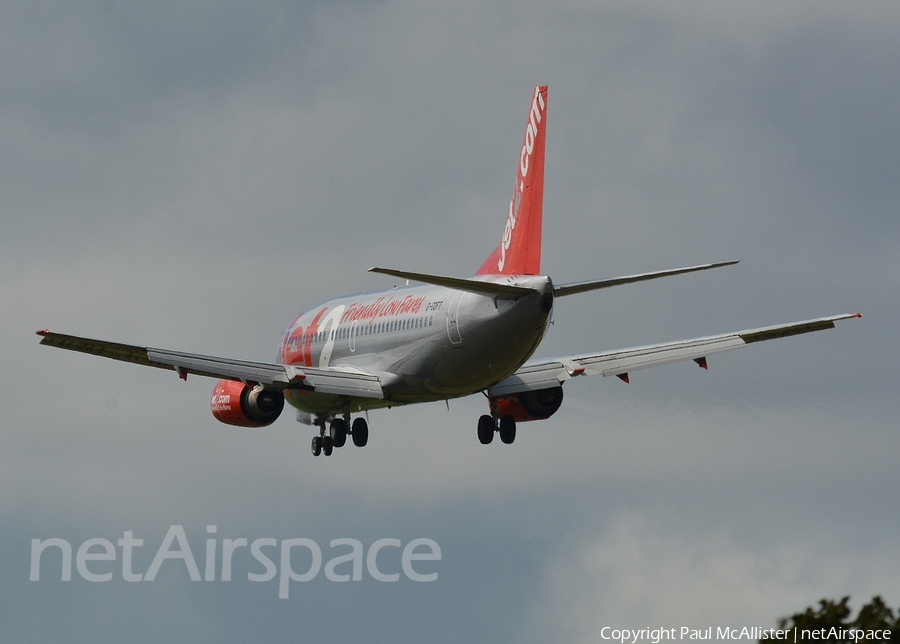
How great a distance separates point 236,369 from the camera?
6350cm

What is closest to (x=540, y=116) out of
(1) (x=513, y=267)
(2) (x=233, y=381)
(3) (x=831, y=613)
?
(1) (x=513, y=267)

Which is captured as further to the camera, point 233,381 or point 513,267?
point 233,381

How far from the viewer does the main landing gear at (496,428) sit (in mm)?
68375

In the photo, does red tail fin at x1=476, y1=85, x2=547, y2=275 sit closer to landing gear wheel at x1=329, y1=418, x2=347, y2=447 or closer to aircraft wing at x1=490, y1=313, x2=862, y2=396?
aircraft wing at x1=490, y1=313, x2=862, y2=396

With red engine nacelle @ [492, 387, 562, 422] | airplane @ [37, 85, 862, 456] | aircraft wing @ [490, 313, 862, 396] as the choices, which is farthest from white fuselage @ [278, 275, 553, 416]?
red engine nacelle @ [492, 387, 562, 422]

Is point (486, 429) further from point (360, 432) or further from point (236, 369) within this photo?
point (236, 369)

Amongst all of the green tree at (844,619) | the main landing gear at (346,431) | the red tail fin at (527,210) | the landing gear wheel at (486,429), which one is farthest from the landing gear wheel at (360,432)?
the green tree at (844,619)

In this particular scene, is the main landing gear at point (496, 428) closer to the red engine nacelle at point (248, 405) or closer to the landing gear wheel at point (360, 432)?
the landing gear wheel at point (360, 432)

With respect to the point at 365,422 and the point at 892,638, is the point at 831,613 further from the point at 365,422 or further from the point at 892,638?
the point at 365,422

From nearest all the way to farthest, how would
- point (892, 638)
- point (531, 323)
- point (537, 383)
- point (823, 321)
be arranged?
point (892, 638) < point (531, 323) < point (823, 321) < point (537, 383)

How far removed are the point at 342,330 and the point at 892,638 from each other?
33521 millimetres

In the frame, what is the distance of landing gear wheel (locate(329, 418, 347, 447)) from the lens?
6781 centimetres

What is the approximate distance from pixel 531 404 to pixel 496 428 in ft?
5.45

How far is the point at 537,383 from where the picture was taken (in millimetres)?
67062
